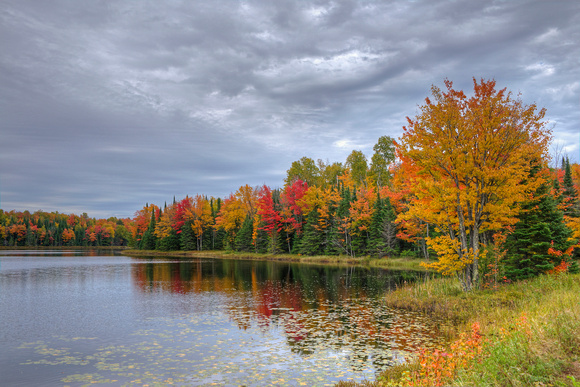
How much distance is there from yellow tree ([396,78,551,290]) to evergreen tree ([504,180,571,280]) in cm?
280

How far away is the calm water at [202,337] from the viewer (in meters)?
11.7

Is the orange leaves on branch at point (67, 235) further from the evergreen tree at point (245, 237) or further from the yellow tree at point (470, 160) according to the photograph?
the yellow tree at point (470, 160)

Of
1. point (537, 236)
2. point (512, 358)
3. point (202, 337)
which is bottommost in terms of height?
point (202, 337)

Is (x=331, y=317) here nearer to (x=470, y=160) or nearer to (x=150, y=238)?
(x=470, y=160)

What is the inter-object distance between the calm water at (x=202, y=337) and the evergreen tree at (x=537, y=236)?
9.72m

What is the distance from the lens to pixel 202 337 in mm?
16047

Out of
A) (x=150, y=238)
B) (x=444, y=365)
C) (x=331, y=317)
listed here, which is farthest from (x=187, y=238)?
(x=444, y=365)

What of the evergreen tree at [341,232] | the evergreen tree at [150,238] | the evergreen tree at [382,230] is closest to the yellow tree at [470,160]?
the evergreen tree at [382,230]

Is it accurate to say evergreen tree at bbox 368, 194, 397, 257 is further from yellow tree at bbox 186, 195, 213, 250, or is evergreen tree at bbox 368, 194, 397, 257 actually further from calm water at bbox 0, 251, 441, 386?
yellow tree at bbox 186, 195, 213, 250

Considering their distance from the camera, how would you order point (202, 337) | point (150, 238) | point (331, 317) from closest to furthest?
point (202, 337), point (331, 317), point (150, 238)

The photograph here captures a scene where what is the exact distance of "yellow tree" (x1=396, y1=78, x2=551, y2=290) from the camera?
69.9ft

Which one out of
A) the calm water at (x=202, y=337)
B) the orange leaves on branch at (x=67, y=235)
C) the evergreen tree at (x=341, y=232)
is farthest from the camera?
the orange leaves on branch at (x=67, y=235)

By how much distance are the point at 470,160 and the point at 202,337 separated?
17537 millimetres

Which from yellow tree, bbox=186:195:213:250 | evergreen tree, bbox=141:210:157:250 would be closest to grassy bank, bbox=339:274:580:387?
yellow tree, bbox=186:195:213:250
